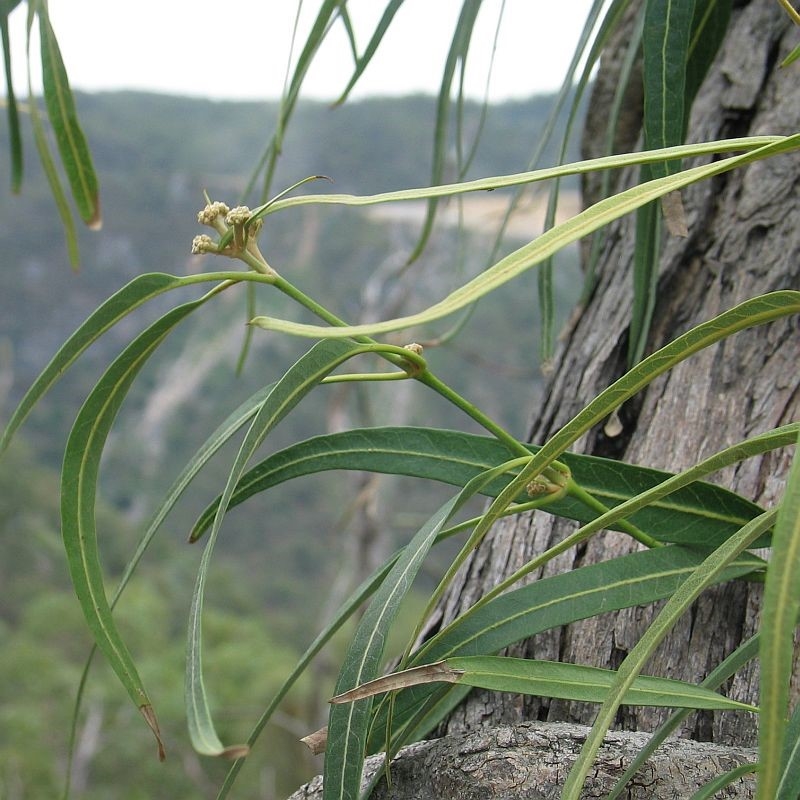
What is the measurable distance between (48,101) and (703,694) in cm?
55

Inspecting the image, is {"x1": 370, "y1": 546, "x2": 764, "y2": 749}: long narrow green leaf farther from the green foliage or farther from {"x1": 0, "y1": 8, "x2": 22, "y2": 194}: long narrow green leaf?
{"x1": 0, "y1": 8, "x2": 22, "y2": 194}: long narrow green leaf

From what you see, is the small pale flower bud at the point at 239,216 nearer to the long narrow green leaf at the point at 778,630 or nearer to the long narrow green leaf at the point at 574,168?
the long narrow green leaf at the point at 574,168

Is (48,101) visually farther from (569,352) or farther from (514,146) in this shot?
(514,146)

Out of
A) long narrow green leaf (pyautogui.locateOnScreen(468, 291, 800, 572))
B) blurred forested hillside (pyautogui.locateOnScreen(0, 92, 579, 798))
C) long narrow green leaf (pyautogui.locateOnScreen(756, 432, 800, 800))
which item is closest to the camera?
long narrow green leaf (pyautogui.locateOnScreen(756, 432, 800, 800))

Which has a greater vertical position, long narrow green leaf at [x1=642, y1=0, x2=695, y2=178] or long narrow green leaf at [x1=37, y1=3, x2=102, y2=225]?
long narrow green leaf at [x1=642, y1=0, x2=695, y2=178]

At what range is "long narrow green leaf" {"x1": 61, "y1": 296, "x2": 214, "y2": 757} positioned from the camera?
1.39 ft

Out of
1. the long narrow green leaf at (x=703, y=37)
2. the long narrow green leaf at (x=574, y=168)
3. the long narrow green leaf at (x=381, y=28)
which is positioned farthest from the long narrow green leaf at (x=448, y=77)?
the long narrow green leaf at (x=574, y=168)

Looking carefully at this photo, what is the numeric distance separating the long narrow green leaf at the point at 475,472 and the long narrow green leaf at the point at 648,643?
0.41 ft

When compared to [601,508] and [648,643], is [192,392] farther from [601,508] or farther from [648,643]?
[648,643]

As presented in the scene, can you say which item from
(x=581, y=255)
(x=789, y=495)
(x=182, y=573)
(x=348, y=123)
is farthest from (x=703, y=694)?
(x=348, y=123)

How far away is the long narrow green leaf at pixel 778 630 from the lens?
26 centimetres

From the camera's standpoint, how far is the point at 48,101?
60cm

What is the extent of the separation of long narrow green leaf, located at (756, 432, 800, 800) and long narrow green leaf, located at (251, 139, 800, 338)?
114mm

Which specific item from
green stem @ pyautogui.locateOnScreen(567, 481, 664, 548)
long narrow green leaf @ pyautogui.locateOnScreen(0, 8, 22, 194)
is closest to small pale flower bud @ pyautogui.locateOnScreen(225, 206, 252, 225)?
green stem @ pyautogui.locateOnScreen(567, 481, 664, 548)
